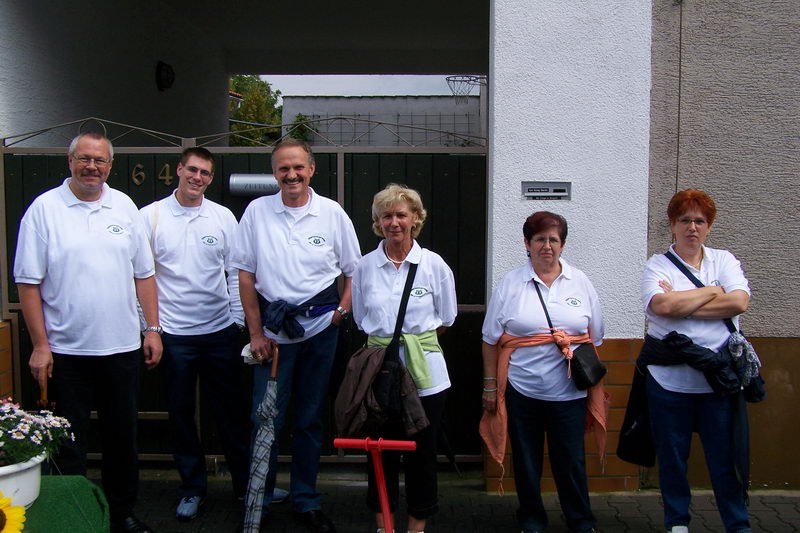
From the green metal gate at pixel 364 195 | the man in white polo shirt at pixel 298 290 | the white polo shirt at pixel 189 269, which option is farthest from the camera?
the green metal gate at pixel 364 195

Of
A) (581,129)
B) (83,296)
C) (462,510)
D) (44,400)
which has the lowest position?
(462,510)

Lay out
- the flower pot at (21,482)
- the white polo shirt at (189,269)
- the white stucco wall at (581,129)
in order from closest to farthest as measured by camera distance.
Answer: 1. the flower pot at (21,482)
2. the white polo shirt at (189,269)
3. the white stucco wall at (581,129)

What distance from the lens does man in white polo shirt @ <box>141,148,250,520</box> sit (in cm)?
396

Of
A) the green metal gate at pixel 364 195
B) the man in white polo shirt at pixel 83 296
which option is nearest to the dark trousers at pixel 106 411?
the man in white polo shirt at pixel 83 296

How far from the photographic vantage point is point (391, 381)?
336cm

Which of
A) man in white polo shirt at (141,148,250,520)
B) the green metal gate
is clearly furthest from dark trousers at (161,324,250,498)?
the green metal gate

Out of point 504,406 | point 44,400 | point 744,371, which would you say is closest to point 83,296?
point 44,400

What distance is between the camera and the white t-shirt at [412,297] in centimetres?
347

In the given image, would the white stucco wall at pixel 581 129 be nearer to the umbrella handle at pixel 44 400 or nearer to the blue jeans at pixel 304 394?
the blue jeans at pixel 304 394

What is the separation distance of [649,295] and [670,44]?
1732 mm

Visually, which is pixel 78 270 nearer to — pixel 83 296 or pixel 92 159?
pixel 83 296

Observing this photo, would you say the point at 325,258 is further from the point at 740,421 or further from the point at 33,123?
the point at 33,123

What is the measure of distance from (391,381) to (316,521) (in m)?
1.05

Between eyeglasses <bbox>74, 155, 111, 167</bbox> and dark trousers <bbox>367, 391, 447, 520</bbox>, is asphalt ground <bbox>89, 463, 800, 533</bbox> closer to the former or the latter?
dark trousers <bbox>367, 391, 447, 520</bbox>
